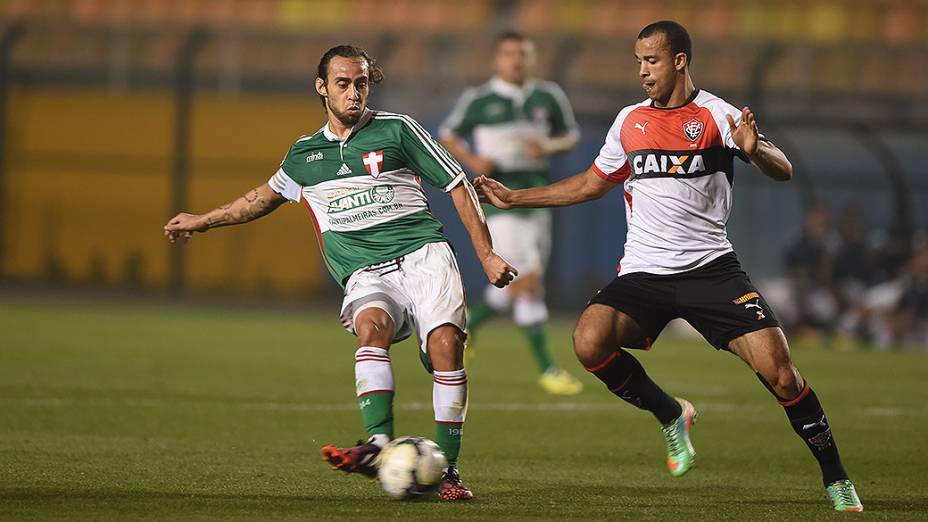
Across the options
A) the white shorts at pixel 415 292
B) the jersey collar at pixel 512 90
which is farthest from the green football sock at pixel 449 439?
the jersey collar at pixel 512 90

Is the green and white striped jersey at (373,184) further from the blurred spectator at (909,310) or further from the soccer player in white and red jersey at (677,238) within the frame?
the blurred spectator at (909,310)

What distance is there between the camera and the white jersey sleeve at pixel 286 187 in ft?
21.7

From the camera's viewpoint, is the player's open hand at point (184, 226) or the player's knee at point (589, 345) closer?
the player's knee at point (589, 345)

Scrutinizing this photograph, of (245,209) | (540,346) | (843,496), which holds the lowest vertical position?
(540,346)

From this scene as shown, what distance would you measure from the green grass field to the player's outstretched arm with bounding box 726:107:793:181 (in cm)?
138

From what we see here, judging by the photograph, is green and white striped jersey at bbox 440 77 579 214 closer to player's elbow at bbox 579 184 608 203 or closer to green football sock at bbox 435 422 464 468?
player's elbow at bbox 579 184 608 203

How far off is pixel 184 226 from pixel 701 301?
238cm

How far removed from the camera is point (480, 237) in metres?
6.16

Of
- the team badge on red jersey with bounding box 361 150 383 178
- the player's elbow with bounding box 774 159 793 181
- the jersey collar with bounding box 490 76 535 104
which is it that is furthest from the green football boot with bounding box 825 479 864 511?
the jersey collar with bounding box 490 76 535 104

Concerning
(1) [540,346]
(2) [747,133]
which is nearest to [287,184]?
(2) [747,133]

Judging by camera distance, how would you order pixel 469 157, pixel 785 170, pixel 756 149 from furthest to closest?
1. pixel 469 157
2. pixel 785 170
3. pixel 756 149

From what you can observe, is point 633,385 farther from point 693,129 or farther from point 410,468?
point 410,468

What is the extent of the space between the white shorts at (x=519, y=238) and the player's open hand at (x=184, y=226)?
5010 mm

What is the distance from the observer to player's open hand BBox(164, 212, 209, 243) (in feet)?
22.1
